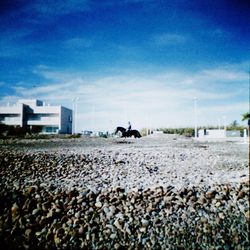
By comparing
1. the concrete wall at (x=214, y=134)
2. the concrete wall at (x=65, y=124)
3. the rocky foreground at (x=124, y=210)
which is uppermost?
the concrete wall at (x=65, y=124)


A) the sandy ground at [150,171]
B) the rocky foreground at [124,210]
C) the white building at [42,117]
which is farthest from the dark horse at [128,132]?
the rocky foreground at [124,210]

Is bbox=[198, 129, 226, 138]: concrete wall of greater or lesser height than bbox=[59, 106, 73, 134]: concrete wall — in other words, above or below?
below

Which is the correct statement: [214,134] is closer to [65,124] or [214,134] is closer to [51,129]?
[51,129]

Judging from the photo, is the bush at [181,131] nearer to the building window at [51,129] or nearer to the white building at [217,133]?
the white building at [217,133]

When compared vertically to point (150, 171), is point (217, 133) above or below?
above

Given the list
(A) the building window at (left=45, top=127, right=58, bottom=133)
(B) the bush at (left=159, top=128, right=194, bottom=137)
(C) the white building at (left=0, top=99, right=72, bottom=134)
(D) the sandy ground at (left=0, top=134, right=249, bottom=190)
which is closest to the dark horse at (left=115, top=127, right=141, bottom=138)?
(C) the white building at (left=0, top=99, right=72, bottom=134)

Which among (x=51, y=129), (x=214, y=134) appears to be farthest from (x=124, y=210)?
(x=51, y=129)

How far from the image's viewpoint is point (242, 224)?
14.7 ft

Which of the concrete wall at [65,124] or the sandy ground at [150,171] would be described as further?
the concrete wall at [65,124]

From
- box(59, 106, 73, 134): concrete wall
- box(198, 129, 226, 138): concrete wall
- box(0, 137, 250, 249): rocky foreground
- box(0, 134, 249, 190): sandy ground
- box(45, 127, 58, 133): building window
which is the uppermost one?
box(59, 106, 73, 134): concrete wall

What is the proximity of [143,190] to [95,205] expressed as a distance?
0.86m

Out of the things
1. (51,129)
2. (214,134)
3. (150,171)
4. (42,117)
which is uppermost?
(42,117)

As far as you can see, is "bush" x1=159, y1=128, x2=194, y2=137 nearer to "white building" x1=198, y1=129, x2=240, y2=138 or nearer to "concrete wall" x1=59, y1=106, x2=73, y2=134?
"white building" x1=198, y1=129, x2=240, y2=138

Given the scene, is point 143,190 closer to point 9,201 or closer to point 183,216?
point 183,216
